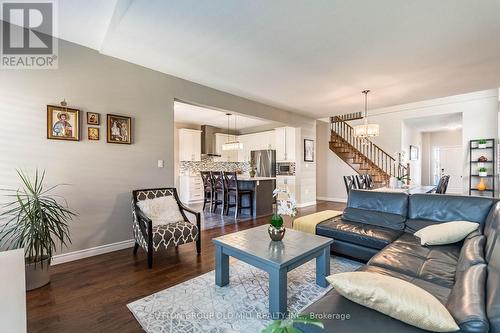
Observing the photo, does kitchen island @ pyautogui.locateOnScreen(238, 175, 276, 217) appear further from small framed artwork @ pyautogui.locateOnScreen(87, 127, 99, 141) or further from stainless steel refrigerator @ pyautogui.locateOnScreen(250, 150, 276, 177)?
small framed artwork @ pyautogui.locateOnScreen(87, 127, 99, 141)

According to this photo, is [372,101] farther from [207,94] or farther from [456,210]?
[207,94]

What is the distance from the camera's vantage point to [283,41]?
2707 millimetres

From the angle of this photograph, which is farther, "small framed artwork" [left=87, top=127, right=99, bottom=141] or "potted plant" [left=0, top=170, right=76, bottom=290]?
"small framed artwork" [left=87, top=127, right=99, bottom=141]

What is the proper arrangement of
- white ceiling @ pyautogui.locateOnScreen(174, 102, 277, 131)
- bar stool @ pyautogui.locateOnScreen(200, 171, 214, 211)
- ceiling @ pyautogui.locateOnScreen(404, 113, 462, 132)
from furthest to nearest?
1. ceiling @ pyautogui.locateOnScreen(404, 113, 462, 132)
2. white ceiling @ pyautogui.locateOnScreen(174, 102, 277, 131)
3. bar stool @ pyautogui.locateOnScreen(200, 171, 214, 211)

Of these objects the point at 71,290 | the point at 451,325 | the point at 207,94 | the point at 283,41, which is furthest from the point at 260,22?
the point at 71,290

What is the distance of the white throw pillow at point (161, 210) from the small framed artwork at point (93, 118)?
3.94 feet

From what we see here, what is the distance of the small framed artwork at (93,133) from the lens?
9.82 ft

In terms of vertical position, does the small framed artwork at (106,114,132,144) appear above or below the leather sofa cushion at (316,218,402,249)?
above

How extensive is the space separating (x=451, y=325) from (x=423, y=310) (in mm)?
87

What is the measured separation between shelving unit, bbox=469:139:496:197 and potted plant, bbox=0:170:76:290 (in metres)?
9.03

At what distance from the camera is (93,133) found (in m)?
3.02

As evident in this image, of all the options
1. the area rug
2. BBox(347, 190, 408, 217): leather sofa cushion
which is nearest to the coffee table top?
the area rug

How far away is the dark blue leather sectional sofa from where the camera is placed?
96 cm

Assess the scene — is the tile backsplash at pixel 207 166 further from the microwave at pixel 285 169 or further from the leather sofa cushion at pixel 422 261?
the leather sofa cushion at pixel 422 261
